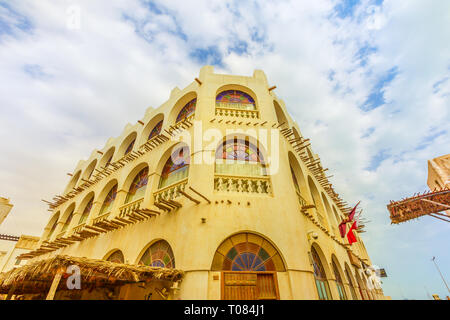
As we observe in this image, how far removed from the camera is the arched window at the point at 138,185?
12.2 metres

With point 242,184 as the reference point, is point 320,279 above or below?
below

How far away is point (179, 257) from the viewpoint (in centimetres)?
712

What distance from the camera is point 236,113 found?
36.2 feet

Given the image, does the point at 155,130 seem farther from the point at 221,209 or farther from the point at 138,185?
the point at 221,209

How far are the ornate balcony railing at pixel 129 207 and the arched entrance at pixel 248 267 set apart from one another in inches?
234

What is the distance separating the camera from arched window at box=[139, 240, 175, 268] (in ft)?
25.4

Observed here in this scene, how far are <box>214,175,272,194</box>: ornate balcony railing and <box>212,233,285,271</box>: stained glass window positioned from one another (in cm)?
187

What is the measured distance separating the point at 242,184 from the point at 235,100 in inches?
231

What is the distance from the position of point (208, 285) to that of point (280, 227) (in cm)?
322

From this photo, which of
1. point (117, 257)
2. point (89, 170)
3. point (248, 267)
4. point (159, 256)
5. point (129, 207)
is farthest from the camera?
point (89, 170)

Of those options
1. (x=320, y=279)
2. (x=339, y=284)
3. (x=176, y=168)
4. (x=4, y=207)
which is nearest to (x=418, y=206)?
(x=339, y=284)

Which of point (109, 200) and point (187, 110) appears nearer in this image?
point (187, 110)
